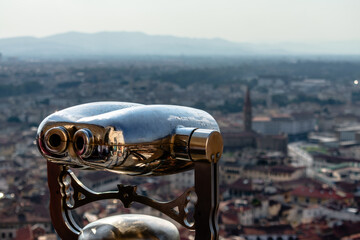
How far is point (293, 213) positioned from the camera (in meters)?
10.7

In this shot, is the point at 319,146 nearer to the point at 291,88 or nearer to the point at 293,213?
the point at 293,213

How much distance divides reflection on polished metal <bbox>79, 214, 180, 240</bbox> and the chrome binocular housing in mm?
57

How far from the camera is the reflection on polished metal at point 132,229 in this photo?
74 centimetres

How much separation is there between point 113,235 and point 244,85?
1566 inches

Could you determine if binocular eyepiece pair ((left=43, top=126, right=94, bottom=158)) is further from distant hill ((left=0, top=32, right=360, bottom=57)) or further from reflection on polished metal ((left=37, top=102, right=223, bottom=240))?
distant hill ((left=0, top=32, right=360, bottom=57))

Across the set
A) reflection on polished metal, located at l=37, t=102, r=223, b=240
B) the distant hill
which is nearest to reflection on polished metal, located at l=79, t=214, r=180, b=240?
reflection on polished metal, located at l=37, t=102, r=223, b=240

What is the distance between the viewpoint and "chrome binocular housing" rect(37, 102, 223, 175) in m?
0.73

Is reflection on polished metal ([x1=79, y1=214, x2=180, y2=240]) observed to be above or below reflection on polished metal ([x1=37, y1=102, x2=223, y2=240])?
below

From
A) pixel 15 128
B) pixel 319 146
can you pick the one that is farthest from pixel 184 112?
pixel 15 128

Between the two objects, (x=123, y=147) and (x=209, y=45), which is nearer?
(x=123, y=147)

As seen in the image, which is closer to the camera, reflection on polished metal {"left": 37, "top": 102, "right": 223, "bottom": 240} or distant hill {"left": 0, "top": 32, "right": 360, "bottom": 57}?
reflection on polished metal {"left": 37, "top": 102, "right": 223, "bottom": 240}

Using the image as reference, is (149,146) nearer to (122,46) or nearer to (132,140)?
(132,140)

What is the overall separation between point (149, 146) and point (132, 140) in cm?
2

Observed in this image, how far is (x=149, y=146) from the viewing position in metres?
0.74
